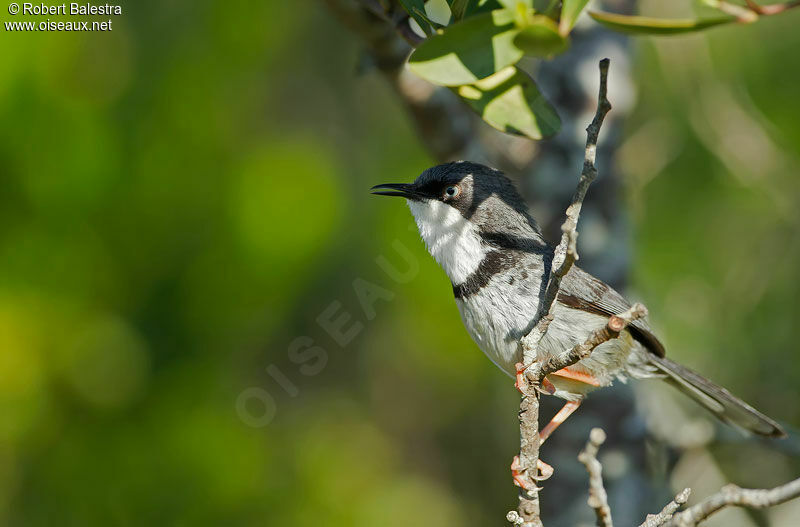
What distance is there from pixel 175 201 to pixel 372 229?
5.95 feet

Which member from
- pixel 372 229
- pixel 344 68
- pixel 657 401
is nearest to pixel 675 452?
pixel 657 401

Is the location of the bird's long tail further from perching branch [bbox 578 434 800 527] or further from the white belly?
perching branch [bbox 578 434 800 527]

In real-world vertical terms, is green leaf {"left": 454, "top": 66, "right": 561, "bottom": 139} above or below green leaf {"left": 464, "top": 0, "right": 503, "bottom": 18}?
below

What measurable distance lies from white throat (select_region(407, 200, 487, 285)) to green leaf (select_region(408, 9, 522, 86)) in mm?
1724

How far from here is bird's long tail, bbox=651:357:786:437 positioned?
13.1 ft

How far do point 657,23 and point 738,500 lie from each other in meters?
1.18

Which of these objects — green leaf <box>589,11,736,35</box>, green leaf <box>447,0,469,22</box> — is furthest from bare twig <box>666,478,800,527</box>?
green leaf <box>447,0,469,22</box>

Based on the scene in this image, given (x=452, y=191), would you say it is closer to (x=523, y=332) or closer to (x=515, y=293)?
(x=515, y=293)

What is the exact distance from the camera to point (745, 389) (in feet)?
17.7

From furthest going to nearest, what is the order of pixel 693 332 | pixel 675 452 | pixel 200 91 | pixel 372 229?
pixel 372 229, pixel 693 332, pixel 675 452, pixel 200 91

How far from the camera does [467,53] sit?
2.05 meters

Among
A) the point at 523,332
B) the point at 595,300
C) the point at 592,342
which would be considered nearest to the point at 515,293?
the point at 523,332

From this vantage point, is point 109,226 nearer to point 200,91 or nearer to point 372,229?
point 200,91

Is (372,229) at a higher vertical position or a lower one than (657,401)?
higher
